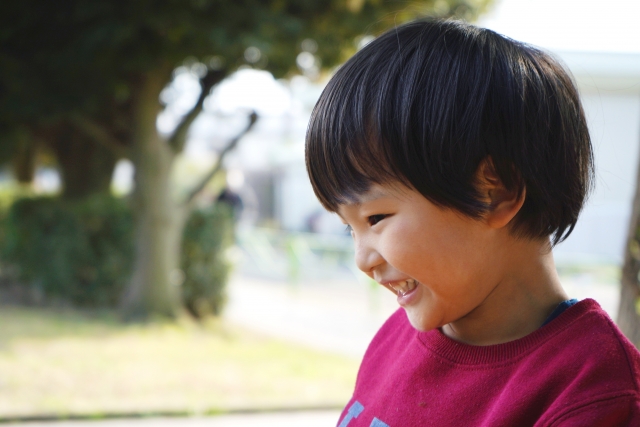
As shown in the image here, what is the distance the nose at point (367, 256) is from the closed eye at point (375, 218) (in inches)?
1.0

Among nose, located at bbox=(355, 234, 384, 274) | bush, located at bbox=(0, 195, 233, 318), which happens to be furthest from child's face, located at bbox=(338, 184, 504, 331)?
bush, located at bbox=(0, 195, 233, 318)

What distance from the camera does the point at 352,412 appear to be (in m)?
1.15

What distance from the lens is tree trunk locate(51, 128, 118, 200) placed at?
8.98 m

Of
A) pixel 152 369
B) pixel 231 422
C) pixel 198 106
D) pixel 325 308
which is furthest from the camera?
pixel 325 308

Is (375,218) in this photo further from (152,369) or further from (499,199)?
(152,369)

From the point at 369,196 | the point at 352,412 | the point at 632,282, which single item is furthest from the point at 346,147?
the point at 632,282

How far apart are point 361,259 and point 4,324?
6.60 m

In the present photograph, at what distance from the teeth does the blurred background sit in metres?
3.17

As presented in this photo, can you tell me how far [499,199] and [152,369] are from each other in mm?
4649

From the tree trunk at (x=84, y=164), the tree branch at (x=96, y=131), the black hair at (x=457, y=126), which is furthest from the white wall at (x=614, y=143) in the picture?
the tree trunk at (x=84, y=164)

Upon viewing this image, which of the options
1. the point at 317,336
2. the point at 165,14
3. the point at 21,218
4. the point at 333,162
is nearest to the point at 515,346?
the point at 333,162

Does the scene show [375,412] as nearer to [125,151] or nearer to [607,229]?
[125,151]

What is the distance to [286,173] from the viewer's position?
73.9 feet

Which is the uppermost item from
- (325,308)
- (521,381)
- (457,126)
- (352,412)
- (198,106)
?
(198,106)
